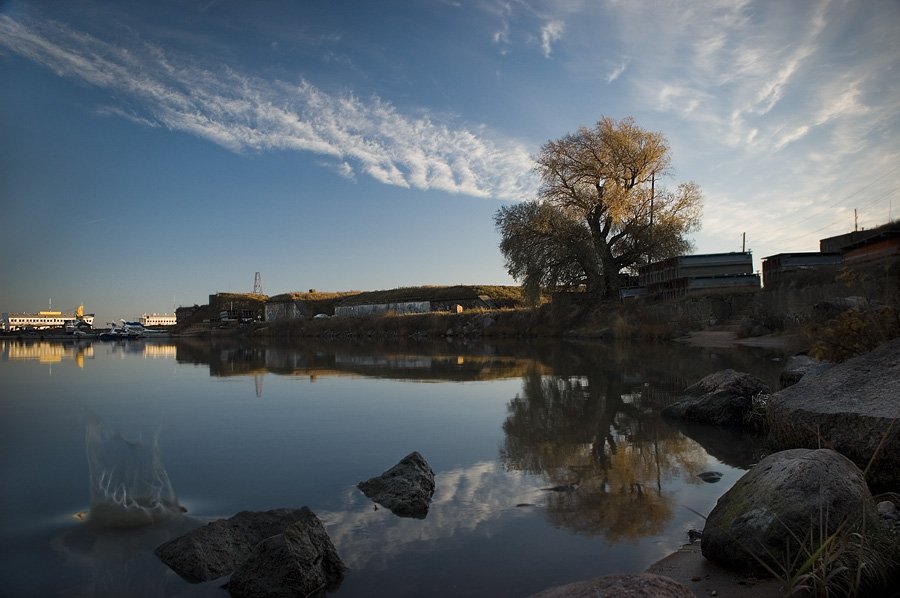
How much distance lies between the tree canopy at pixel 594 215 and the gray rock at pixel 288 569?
1500 inches

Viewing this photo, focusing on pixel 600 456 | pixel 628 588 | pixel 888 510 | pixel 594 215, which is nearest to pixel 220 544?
pixel 628 588

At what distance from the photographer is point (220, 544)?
13.1 feet

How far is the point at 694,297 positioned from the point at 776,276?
4.33 m

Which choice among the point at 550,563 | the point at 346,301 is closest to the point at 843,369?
the point at 550,563

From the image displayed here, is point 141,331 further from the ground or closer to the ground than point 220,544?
further from the ground

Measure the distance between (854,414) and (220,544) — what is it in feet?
18.2

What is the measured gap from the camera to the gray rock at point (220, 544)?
3.79 m

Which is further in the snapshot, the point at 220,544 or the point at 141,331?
the point at 141,331

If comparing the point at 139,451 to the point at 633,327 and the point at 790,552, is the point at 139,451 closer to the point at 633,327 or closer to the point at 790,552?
the point at 790,552

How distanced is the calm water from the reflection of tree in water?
3cm

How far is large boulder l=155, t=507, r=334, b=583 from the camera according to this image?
379cm

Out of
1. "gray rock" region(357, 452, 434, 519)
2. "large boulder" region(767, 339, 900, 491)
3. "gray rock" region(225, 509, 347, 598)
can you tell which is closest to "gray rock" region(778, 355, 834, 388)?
"large boulder" region(767, 339, 900, 491)

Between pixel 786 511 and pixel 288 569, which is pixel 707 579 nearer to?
pixel 786 511

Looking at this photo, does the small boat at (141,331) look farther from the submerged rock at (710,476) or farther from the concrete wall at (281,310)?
the submerged rock at (710,476)
